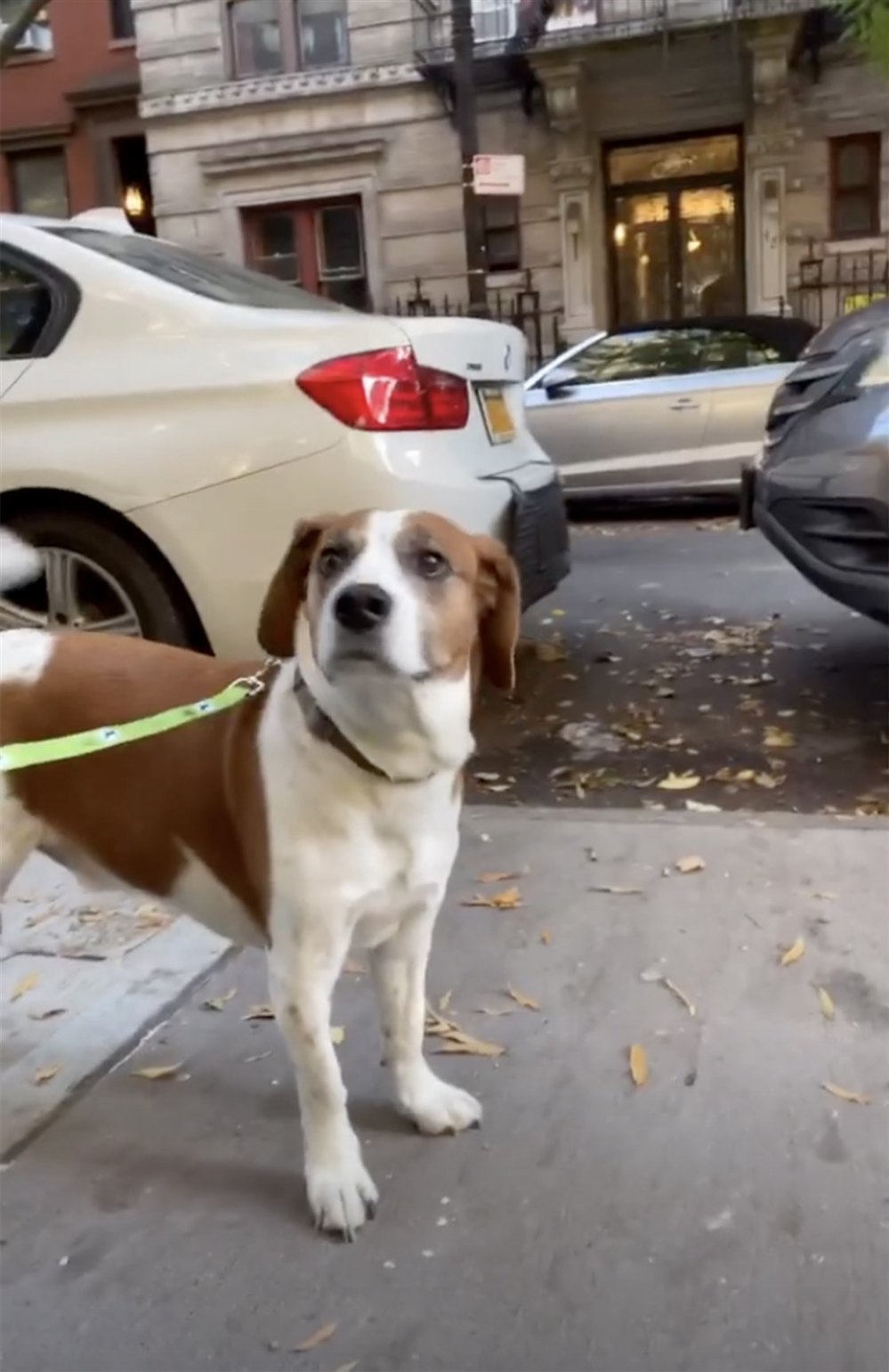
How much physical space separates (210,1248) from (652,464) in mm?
8848

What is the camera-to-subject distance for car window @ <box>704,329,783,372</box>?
1051 cm

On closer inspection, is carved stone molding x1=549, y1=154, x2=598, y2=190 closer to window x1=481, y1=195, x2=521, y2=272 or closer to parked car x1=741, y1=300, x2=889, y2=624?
window x1=481, y1=195, x2=521, y2=272

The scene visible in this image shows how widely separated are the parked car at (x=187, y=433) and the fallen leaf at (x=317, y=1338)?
2.75 metres

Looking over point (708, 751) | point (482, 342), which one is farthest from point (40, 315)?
point (708, 751)

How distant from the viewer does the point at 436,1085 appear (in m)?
2.67

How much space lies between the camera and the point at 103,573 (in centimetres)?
463

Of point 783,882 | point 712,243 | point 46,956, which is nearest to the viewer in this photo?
point 46,956

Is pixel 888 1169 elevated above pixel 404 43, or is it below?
below

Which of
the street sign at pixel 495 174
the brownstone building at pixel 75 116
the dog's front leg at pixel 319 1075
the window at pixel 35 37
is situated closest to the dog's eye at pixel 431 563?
the dog's front leg at pixel 319 1075

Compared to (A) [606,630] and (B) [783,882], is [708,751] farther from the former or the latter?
(A) [606,630]

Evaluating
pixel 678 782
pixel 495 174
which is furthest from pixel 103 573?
pixel 495 174

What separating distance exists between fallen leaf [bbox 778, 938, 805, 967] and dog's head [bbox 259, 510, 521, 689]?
1186 mm

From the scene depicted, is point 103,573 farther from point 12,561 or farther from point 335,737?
point 335,737

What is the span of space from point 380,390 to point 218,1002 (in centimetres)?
219
